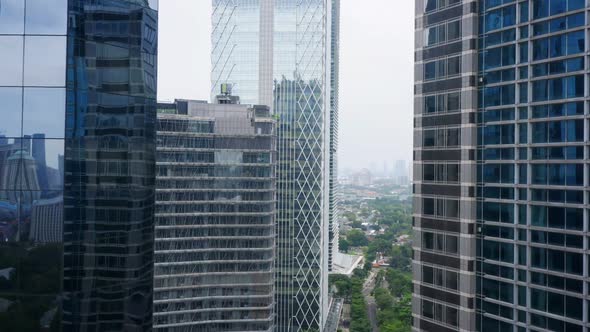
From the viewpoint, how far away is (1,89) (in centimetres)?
730

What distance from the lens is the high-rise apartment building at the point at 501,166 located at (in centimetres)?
1859

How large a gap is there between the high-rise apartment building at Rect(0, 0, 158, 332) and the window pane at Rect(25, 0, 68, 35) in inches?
0.6

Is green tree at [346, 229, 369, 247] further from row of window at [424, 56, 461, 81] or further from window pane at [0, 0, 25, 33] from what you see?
window pane at [0, 0, 25, 33]

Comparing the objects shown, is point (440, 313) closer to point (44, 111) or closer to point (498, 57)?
point (498, 57)

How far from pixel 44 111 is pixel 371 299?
6710cm

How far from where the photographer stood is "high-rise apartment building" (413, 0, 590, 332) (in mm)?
18594

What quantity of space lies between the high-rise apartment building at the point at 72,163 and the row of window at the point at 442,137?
17.9 metres

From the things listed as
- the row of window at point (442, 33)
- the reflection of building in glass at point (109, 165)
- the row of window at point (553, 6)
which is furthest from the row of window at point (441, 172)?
the reflection of building in glass at point (109, 165)

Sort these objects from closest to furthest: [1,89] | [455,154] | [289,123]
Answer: [1,89]
[455,154]
[289,123]

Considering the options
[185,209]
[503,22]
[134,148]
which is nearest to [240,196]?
[185,209]

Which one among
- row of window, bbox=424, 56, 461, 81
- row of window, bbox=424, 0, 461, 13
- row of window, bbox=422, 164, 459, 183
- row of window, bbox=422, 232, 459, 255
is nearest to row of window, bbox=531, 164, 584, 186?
row of window, bbox=422, 164, 459, 183

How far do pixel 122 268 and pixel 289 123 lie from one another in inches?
2244

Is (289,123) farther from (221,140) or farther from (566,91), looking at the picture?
(566,91)

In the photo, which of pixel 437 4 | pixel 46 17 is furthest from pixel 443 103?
pixel 46 17
